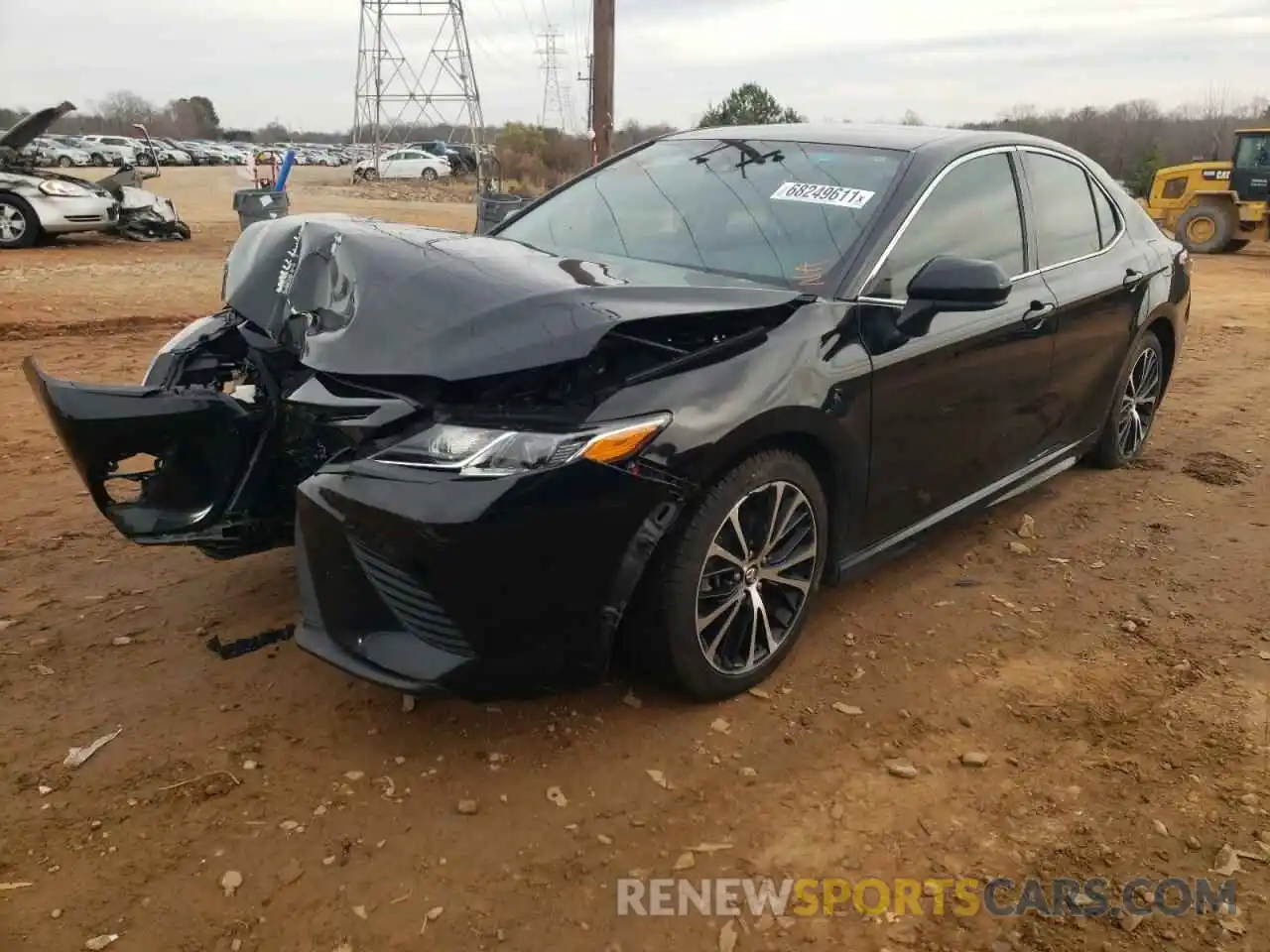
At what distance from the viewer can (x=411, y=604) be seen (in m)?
2.49

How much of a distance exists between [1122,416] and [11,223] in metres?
14.0

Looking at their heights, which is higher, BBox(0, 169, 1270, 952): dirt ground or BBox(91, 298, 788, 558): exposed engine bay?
BBox(91, 298, 788, 558): exposed engine bay

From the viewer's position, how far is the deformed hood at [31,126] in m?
11.9

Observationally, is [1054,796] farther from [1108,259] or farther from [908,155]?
[1108,259]

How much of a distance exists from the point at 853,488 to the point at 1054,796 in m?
1.07

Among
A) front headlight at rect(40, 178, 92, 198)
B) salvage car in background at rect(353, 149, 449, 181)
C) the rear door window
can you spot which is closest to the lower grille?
the rear door window

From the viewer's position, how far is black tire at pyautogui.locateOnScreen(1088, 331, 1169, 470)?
4883mm

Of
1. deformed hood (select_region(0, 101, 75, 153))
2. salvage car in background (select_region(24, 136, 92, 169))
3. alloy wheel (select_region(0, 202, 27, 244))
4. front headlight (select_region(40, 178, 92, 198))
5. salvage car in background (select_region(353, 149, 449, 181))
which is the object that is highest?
salvage car in background (select_region(24, 136, 92, 169))

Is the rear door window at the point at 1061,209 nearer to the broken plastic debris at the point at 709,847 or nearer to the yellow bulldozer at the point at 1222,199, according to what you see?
the broken plastic debris at the point at 709,847

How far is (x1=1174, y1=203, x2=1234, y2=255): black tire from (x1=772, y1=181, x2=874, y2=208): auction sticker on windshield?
18039mm

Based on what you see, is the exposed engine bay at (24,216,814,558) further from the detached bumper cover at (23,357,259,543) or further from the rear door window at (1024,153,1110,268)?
the rear door window at (1024,153,1110,268)

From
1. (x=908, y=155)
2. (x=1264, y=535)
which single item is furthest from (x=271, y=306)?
(x=1264, y=535)

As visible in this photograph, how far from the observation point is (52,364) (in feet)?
23.2

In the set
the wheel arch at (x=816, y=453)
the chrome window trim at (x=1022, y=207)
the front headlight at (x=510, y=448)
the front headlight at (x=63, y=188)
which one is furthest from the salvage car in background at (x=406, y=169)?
the front headlight at (x=510, y=448)
